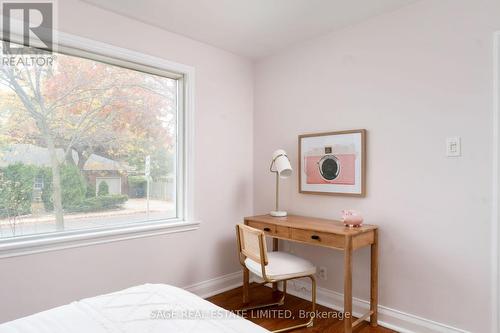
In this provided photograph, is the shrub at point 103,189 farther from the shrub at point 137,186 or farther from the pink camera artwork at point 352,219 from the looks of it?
the pink camera artwork at point 352,219

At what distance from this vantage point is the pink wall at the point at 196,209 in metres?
2.04

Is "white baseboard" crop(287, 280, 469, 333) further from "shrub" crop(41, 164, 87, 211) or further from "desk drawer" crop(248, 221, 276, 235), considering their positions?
"shrub" crop(41, 164, 87, 211)

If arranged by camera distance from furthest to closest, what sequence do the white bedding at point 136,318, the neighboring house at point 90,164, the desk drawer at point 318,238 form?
the desk drawer at point 318,238
the neighboring house at point 90,164
the white bedding at point 136,318

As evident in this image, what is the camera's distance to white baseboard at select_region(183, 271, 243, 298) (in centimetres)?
286

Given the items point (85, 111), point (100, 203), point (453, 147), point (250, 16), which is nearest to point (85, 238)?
point (100, 203)

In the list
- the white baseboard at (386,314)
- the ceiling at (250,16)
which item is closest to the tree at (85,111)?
the ceiling at (250,16)

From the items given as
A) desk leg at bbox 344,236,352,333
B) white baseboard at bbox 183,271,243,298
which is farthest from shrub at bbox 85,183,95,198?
desk leg at bbox 344,236,352,333

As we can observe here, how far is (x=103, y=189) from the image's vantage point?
2475 mm

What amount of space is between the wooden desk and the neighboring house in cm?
123

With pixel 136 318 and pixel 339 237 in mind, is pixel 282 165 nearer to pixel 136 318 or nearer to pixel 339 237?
pixel 339 237

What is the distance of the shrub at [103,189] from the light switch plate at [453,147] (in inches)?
102

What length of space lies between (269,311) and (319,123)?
174 centimetres

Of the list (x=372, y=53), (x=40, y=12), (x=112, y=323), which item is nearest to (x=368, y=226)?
(x=372, y=53)

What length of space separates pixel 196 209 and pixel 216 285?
0.80 m
